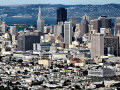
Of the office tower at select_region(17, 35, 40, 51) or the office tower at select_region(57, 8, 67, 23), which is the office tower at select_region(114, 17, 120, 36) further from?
the office tower at select_region(17, 35, 40, 51)

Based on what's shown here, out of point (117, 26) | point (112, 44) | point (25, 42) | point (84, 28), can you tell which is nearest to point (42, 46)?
point (25, 42)

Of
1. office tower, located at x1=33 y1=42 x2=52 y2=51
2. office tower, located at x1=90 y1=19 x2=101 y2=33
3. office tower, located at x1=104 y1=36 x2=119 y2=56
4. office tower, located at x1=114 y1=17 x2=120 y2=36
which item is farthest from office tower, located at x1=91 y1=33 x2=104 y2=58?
office tower, located at x1=90 y1=19 x2=101 y2=33

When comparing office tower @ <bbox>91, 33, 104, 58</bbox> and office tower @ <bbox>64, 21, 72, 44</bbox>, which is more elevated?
office tower @ <bbox>91, 33, 104, 58</bbox>

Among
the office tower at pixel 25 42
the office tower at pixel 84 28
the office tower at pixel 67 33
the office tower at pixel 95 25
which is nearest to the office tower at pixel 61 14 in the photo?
the office tower at pixel 84 28

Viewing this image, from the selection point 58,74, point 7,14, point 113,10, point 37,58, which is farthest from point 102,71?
point 7,14

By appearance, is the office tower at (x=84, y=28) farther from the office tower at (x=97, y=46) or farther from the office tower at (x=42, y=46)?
the office tower at (x=97, y=46)
